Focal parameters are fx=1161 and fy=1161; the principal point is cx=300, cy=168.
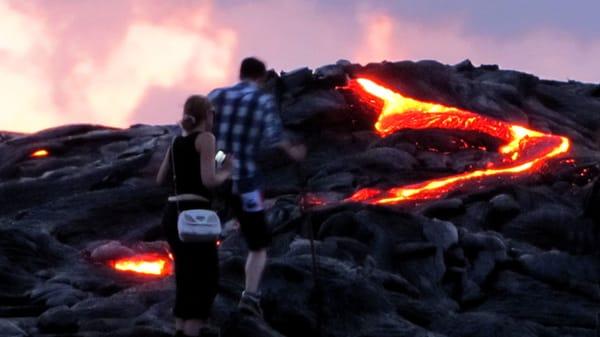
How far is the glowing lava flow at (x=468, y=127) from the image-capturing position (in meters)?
38.0

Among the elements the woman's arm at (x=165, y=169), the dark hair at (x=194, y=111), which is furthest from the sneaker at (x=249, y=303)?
the dark hair at (x=194, y=111)

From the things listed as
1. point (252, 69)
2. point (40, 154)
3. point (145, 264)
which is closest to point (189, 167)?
point (252, 69)

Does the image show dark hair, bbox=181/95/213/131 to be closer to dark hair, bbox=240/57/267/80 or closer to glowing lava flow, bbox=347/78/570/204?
dark hair, bbox=240/57/267/80

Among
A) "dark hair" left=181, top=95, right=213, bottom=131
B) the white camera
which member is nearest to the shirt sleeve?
the white camera

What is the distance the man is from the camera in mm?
15688

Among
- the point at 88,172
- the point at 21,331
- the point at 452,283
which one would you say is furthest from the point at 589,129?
the point at 21,331

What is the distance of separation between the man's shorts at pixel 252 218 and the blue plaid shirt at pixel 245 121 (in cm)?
33

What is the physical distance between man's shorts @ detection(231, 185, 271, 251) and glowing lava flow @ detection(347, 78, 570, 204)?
21187 mm

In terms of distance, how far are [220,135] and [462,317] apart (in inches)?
250

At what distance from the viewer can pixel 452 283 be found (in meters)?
25.1

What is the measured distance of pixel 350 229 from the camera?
2681cm

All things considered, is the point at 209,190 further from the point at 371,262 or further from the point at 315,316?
the point at 371,262

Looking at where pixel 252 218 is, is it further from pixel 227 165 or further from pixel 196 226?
pixel 196 226

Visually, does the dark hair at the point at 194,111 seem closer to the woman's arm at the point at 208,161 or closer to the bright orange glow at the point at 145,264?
the woman's arm at the point at 208,161
